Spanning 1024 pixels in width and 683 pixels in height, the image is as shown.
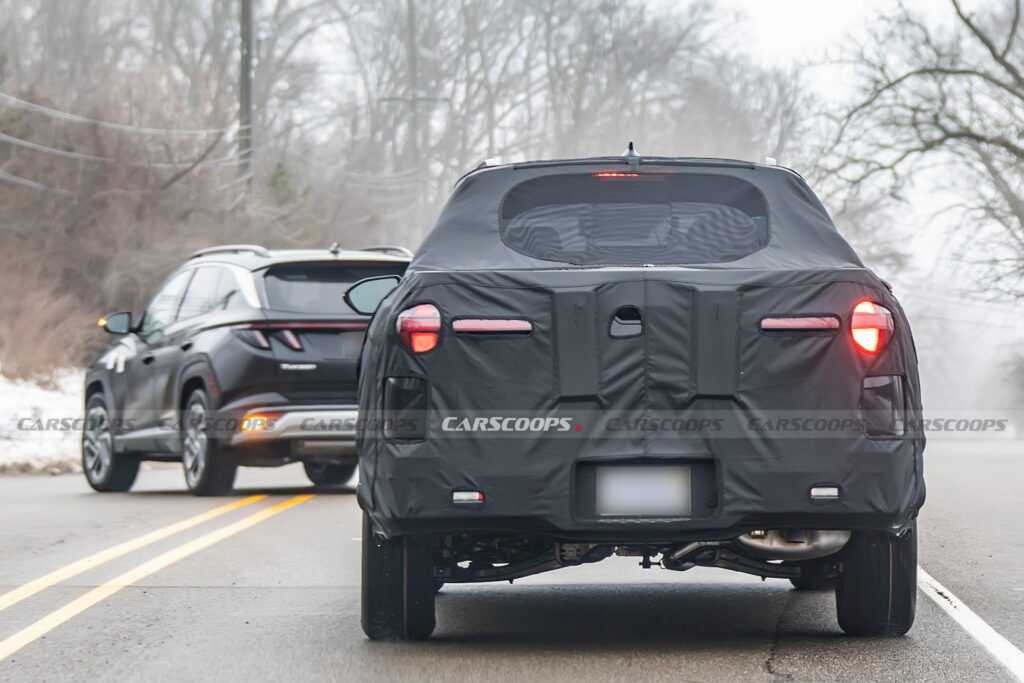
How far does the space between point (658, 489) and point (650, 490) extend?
28mm

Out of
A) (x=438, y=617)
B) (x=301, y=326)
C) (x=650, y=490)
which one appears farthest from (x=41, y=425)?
(x=650, y=490)

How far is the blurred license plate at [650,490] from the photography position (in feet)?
18.9

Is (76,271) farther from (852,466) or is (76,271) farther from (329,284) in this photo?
(852,466)

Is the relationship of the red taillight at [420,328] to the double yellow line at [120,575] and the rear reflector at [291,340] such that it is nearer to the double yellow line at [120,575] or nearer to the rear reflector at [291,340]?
the double yellow line at [120,575]

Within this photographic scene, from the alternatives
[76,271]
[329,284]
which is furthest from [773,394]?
[76,271]

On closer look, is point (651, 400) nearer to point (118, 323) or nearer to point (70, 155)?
point (118, 323)

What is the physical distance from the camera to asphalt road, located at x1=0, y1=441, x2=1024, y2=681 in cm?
599

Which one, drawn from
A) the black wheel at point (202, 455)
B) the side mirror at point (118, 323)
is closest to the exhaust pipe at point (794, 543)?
the black wheel at point (202, 455)

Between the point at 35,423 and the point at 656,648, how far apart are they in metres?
15.2

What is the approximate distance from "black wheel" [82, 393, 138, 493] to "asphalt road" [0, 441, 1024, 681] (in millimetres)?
2981

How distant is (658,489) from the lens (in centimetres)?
577

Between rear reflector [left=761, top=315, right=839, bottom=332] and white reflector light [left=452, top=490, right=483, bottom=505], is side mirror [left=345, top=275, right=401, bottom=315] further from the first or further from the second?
rear reflector [left=761, top=315, right=839, bottom=332]

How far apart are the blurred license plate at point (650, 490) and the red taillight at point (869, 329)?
2.43 feet

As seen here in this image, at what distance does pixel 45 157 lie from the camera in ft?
94.1
